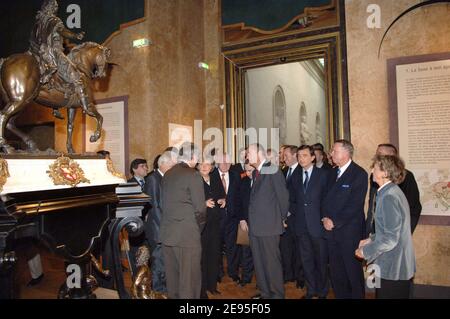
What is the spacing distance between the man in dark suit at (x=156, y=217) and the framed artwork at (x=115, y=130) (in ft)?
5.17

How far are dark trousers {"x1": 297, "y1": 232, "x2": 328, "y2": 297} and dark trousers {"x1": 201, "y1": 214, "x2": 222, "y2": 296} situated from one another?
94 cm

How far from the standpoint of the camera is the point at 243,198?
165 inches

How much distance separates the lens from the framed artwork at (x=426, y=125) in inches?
158

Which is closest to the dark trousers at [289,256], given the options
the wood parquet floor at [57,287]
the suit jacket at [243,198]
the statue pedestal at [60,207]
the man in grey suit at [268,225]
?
the wood parquet floor at [57,287]

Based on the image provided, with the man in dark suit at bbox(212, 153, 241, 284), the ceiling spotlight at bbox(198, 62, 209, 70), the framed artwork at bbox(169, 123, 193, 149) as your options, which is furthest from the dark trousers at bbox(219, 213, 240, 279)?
the ceiling spotlight at bbox(198, 62, 209, 70)

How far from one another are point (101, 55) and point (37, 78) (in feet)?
1.77

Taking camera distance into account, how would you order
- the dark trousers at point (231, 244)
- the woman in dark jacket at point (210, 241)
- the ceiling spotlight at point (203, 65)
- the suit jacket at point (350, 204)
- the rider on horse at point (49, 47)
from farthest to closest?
the ceiling spotlight at point (203, 65) → the dark trousers at point (231, 244) → the woman in dark jacket at point (210, 241) → the suit jacket at point (350, 204) → the rider on horse at point (49, 47)

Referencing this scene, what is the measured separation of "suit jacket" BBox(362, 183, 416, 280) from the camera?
221 centimetres

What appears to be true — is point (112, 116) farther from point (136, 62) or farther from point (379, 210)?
point (379, 210)

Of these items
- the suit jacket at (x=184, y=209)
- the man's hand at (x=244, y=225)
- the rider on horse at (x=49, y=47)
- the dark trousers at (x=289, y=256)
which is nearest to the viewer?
the rider on horse at (x=49, y=47)

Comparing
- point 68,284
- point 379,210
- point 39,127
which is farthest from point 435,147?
point 39,127

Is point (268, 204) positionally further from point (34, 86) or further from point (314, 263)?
point (34, 86)

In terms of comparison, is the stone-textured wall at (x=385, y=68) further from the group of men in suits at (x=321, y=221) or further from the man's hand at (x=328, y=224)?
the man's hand at (x=328, y=224)

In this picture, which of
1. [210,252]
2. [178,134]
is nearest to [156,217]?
[210,252]
